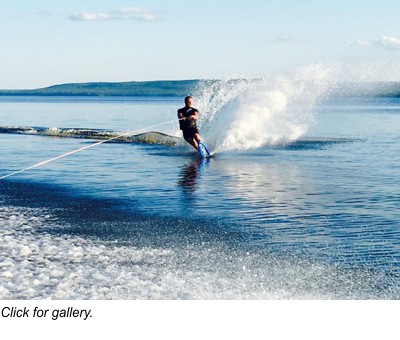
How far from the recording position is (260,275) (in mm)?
8219

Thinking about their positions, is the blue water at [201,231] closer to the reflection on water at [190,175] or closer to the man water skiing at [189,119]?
the reflection on water at [190,175]

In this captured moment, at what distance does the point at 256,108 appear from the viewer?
94.2ft

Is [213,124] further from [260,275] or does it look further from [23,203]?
[260,275]

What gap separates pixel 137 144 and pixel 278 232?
63.8 feet

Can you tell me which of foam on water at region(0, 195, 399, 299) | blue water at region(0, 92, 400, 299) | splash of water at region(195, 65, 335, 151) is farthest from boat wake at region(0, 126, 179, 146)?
foam on water at region(0, 195, 399, 299)

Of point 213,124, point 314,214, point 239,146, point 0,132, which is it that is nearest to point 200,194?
point 314,214

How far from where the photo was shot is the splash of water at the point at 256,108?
27438 millimetres

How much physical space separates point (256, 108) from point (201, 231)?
18.6 m

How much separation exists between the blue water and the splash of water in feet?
21.9

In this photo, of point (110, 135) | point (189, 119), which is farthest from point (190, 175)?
point (110, 135)

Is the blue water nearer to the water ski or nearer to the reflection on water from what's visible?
the reflection on water

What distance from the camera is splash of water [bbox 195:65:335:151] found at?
2744 centimetres

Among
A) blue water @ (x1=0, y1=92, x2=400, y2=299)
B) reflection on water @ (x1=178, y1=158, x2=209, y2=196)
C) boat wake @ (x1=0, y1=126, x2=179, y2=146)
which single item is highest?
blue water @ (x1=0, y1=92, x2=400, y2=299)

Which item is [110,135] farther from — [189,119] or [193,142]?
[189,119]
